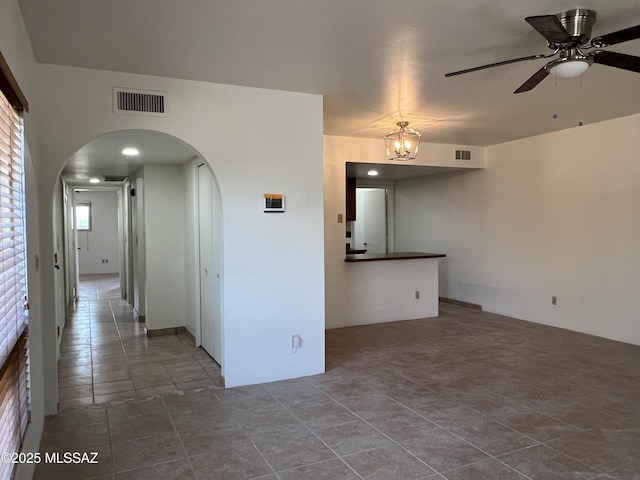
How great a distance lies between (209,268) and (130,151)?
5.05 ft

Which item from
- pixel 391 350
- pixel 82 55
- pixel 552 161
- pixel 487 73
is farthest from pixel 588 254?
pixel 82 55

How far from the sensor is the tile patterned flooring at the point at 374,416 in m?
2.49

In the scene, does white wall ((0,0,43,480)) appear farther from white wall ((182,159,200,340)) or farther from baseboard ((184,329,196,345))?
baseboard ((184,329,196,345))

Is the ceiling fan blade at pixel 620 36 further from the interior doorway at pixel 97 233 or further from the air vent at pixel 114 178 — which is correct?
the interior doorway at pixel 97 233

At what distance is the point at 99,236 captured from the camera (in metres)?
12.6

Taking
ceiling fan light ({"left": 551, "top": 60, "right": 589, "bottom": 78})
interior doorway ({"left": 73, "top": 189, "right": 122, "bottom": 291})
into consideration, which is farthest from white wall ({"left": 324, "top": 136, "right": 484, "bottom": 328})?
interior doorway ({"left": 73, "top": 189, "right": 122, "bottom": 291})

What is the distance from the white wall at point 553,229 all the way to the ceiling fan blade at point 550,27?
330cm

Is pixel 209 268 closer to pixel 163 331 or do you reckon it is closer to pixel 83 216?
pixel 163 331

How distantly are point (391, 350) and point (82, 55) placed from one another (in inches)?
150

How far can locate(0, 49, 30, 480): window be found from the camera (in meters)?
1.79

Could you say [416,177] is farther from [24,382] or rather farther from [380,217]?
[24,382]

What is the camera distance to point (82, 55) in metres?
2.94

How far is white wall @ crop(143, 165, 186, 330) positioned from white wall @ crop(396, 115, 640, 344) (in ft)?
14.2

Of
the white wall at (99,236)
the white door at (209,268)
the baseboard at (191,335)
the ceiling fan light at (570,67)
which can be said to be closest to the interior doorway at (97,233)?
the white wall at (99,236)
